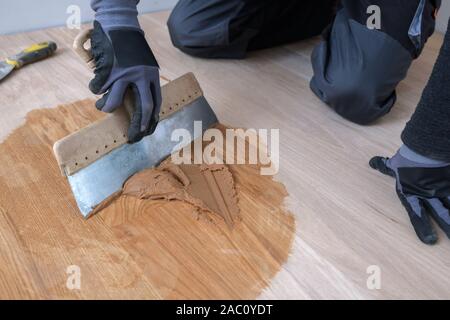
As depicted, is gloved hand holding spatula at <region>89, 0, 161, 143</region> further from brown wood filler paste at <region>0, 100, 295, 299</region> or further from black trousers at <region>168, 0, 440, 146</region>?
black trousers at <region>168, 0, 440, 146</region>

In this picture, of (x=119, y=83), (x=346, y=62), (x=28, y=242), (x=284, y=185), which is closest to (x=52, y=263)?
(x=28, y=242)

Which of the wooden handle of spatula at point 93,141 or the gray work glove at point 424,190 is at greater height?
the wooden handle of spatula at point 93,141

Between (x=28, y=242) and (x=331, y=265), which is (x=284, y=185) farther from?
(x=28, y=242)

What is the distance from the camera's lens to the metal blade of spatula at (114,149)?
88cm

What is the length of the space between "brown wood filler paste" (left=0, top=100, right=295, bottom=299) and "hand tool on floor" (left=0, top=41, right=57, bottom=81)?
1.54ft

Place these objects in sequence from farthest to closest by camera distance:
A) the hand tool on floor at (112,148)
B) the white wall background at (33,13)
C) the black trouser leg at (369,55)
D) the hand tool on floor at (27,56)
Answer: the white wall background at (33,13), the hand tool on floor at (27,56), the black trouser leg at (369,55), the hand tool on floor at (112,148)

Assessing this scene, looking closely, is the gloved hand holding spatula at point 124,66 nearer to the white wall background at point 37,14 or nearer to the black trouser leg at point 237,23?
the black trouser leg at point 237,23

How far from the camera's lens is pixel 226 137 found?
1155 mm

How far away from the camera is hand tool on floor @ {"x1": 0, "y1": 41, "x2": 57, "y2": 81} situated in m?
1.41

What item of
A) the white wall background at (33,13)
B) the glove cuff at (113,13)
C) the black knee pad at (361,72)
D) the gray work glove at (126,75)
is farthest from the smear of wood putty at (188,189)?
the white wall background at (33,13)

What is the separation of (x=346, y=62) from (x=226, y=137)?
45 cm

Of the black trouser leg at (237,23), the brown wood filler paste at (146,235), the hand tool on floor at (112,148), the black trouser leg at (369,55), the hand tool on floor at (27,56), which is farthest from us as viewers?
the black trouser leg at (237,23)

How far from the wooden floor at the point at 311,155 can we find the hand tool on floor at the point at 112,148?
17cm
